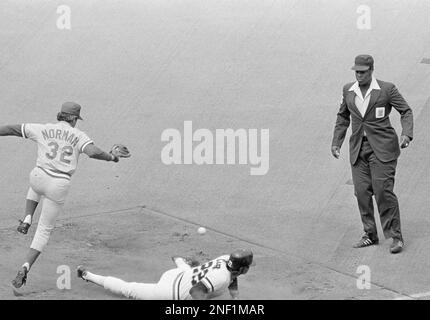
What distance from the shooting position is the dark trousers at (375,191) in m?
10.0

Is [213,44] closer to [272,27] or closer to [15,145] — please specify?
[272,27]

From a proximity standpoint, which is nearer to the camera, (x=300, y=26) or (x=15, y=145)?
(x=15, y=145)

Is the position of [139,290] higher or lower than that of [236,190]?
lower

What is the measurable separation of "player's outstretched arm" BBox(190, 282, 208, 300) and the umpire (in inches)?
96.3

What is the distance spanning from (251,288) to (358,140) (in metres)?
2.01

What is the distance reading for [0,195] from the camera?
11734mm

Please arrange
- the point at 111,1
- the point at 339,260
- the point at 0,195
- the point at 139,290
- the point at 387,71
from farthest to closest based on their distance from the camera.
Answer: the point at 111,1 < the point at 387,71 < the point at 0,195 < the point at 339,260 < the point at 139,290

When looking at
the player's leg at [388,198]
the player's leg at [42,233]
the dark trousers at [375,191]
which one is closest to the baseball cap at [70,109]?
the player's leg at [42,233]

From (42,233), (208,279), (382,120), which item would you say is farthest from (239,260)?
(382,120)

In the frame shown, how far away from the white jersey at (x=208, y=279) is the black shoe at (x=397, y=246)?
87.3 inches

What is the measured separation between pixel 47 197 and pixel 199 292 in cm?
185

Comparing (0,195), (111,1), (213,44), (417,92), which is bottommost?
(0,195)

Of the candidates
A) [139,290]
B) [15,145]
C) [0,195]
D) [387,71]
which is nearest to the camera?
[139,290]

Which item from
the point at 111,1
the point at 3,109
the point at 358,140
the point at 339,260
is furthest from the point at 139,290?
the point at 111,1
